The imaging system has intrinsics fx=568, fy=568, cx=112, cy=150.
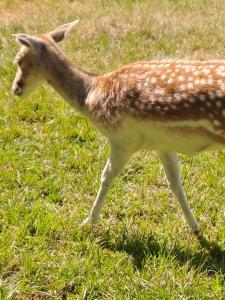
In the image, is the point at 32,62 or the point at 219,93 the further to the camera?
the point at 32,62

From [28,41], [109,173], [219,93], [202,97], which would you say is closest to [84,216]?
[109,173]

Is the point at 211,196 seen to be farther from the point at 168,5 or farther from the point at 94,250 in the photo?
the point at 168,5

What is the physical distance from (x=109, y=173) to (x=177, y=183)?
607mm

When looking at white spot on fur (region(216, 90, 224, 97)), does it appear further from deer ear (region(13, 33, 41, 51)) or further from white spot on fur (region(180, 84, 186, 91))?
deer ear (region(13, 33, 41, 51))

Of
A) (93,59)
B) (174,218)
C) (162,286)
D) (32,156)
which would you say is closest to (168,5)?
(93,59)

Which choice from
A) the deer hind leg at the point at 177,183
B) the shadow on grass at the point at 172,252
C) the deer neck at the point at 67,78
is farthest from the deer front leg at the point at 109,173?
the deer neck at the point at 67,78

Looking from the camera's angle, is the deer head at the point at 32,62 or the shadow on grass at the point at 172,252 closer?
the shadow on grass at the point at 172,252

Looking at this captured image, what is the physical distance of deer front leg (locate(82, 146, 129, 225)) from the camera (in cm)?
468

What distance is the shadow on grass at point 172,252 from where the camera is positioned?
444 centimetres

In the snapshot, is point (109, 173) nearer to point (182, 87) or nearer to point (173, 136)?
point (173, 136)

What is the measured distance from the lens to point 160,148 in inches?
178

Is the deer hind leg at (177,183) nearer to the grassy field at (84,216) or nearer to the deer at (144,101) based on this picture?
the deer at (144,101)

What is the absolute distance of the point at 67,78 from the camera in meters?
5.09

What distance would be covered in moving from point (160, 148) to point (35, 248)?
1294mm
